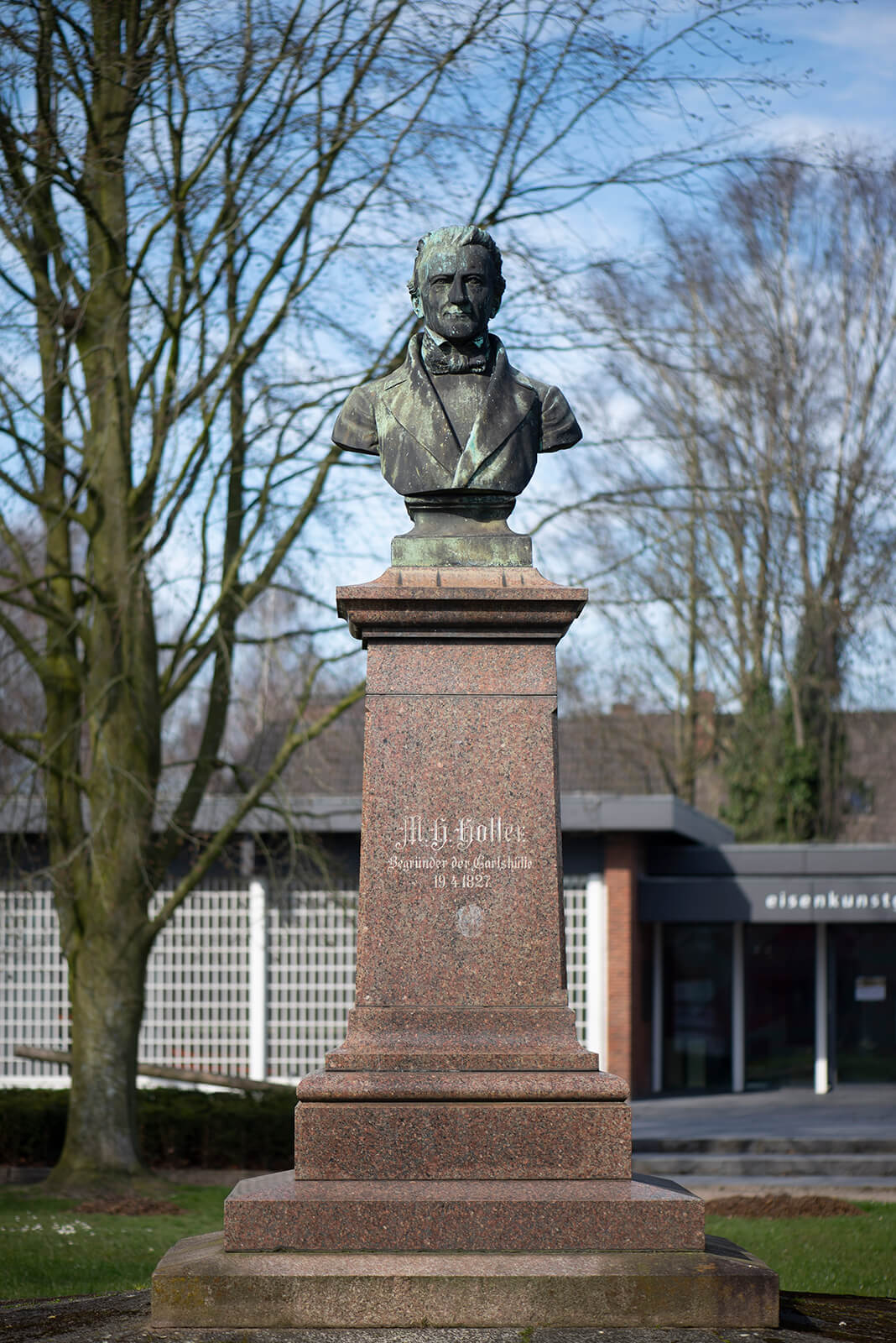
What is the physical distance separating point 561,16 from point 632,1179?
883 centimetres

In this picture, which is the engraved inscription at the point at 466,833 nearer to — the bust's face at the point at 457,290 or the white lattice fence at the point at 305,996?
the bust's face at the point at 457,290

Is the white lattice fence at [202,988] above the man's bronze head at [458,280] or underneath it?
underneath

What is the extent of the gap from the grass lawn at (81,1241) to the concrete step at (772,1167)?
4.58 m

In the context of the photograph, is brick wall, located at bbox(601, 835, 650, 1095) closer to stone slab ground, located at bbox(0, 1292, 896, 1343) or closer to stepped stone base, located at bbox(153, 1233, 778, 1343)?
stone slab ground, located at bbox(0, 1292, 896, 1343)

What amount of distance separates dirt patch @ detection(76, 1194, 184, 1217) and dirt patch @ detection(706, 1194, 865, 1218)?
4087mm

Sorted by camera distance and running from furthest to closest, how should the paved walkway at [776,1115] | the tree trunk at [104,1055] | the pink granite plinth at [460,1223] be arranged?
the paved walkway at [776,1115] < the tree trunk at [104,1055] < the pink granite plinth at [460,1223]

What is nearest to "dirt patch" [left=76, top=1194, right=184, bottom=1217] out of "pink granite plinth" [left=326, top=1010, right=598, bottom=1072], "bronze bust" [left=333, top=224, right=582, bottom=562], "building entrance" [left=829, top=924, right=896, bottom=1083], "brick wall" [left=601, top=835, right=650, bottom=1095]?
Result: "pink granite plinth" [left=326, top=1010, right=598, bottom=1072]

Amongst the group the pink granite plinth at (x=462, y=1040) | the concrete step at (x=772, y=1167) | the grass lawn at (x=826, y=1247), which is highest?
the pink granite plinth at (x=462, y=1040)

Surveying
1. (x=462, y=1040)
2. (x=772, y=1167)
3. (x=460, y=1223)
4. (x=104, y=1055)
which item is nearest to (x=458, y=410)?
(x=462, y=1040)

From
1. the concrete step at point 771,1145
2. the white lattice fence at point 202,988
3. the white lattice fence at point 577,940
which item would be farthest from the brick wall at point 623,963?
the white lattice fence at point 202,988

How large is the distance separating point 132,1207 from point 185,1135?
2.79 meters

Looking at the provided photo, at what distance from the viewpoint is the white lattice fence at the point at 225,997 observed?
71.6ft

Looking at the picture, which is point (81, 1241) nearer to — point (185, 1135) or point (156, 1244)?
point (156, 1244)

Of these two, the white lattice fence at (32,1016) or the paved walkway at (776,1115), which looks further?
the white lattice fence at (32,1016)
